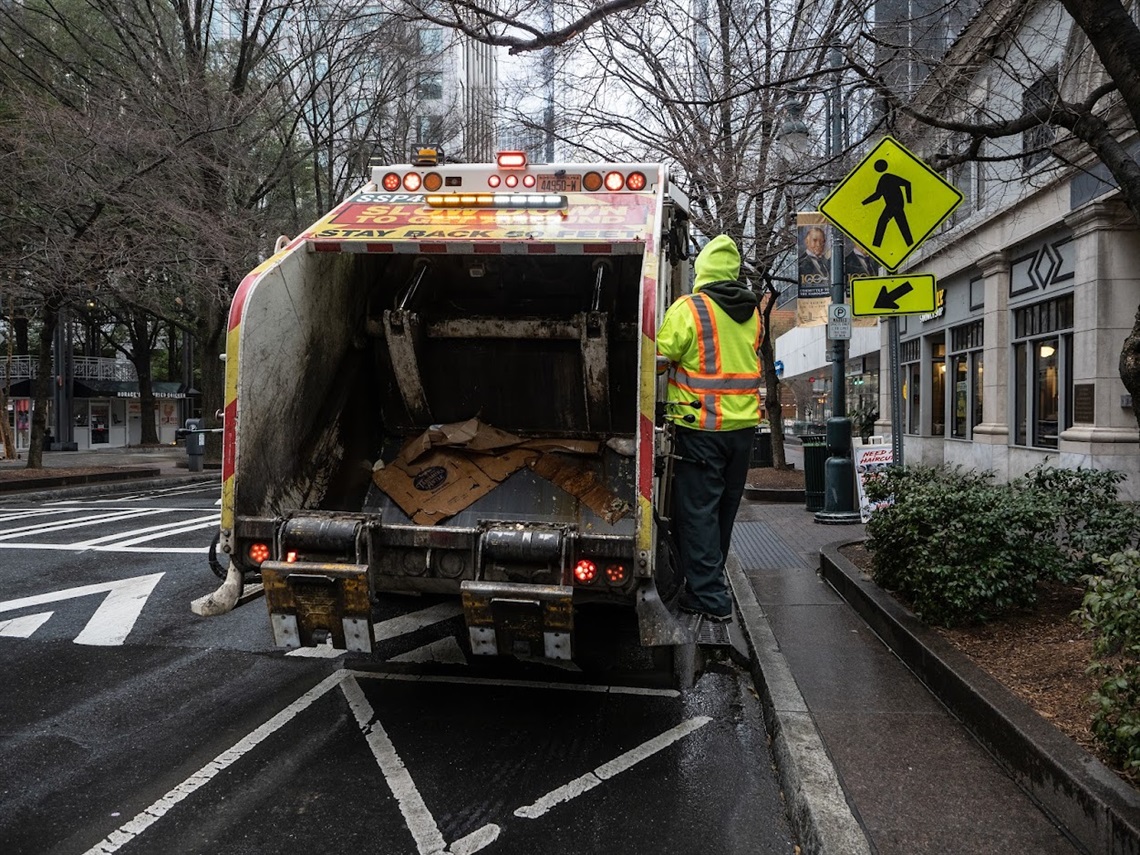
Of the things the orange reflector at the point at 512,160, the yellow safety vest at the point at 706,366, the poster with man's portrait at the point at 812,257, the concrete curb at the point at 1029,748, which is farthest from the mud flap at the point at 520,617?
the poster with man's portrait at the point at 812,257

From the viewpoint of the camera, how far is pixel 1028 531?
4.75 metres

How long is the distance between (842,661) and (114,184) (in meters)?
13.7

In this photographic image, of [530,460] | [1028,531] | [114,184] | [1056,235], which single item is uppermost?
[114,184]

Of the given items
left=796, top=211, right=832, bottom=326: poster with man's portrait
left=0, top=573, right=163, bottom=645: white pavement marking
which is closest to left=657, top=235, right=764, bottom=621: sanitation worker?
left=0, top=573, right=163, bottom=645: white pavement marking

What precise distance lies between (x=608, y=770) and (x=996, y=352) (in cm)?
1255

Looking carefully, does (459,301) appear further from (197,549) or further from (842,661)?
(197,549)

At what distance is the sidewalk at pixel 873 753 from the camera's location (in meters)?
2.83

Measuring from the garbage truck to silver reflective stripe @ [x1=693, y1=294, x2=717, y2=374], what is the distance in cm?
31

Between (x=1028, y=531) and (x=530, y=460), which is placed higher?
(x=530, y=460)

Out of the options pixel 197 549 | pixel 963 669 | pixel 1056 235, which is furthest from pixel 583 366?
pixel 1056 235

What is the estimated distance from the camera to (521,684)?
4.78m

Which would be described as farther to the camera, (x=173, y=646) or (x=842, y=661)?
(x=173, y=646)

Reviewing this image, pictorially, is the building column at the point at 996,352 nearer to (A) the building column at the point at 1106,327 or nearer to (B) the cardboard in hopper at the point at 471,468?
(A) the building column at the point at 1106,327

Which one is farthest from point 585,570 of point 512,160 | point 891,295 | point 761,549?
point 761,549
